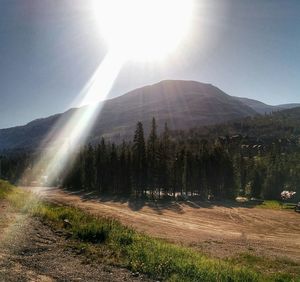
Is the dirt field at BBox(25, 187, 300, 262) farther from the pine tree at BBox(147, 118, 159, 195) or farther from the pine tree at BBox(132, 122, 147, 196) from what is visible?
the pine tree at BBox(132, 122, 147, 196)

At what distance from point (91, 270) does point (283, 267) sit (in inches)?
583

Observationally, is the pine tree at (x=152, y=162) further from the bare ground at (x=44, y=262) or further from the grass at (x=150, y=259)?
the bare ground at (x=44, y=262)

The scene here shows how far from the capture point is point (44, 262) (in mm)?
16672

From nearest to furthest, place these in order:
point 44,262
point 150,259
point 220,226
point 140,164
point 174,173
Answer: point 44,262
point 150,259
point 220,226
point 140,164
point 174,173

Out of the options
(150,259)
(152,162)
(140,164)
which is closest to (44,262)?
(150,259)

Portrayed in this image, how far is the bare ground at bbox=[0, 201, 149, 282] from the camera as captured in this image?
14586mm

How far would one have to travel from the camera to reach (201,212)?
79.5 m

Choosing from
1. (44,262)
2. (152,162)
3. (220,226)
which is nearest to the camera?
(44,262)

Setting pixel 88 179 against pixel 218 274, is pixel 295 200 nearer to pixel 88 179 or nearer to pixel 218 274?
pixel 88 179

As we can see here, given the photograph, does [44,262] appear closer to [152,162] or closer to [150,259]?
[150,259]

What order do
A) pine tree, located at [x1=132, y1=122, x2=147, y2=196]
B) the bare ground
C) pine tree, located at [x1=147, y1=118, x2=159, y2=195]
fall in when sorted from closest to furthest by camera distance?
the bare ground, pine tree, located at [x1=147, y1=118, x2=159, y2=195], pine tree, located at [x1=132, y1=122, x2=147, y2=196]

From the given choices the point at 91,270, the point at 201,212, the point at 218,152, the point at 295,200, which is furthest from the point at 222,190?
the point at 91,270

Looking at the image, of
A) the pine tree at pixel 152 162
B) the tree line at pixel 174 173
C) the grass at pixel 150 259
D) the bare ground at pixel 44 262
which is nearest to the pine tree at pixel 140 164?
the tree line at pixel 174 173

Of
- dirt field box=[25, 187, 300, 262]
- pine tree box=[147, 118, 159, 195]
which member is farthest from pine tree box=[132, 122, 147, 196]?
dirt field box=[25, 187, 300, 262]
